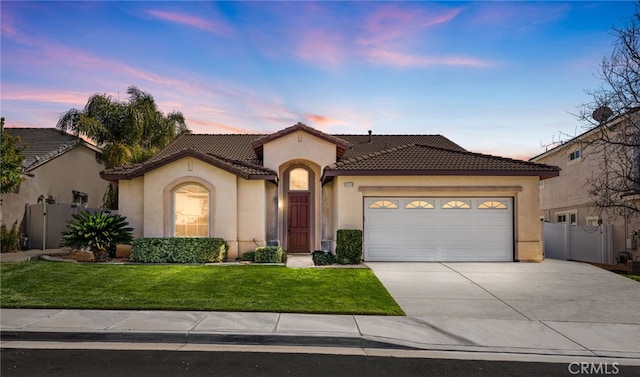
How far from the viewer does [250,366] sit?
5387 millimetres

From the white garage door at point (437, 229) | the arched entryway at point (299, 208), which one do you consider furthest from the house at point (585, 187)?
the arched entryway at point (299, 208)

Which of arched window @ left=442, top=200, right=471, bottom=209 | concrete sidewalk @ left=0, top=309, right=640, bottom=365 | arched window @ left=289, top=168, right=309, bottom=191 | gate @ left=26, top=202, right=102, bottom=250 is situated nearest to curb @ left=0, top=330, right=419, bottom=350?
concrete sidewalk @ left=0, top=309, right=640, bottom=365

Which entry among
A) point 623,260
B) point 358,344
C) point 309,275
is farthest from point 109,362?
point 623,260

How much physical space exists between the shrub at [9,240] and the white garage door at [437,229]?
15.1m

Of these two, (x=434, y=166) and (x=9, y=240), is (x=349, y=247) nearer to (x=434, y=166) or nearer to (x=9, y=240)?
(x=434, y=166)

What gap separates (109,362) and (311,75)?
44.5 feet

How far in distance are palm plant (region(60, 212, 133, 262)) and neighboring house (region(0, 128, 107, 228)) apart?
17.9 ft

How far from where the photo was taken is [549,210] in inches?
984

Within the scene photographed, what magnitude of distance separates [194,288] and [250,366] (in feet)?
16.8

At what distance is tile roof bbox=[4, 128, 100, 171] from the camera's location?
793 inches

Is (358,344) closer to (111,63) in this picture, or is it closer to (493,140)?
(111,63)

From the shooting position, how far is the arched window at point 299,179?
18.6 m

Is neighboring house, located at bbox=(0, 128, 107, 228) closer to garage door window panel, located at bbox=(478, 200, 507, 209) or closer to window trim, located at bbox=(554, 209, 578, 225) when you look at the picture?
garage door window panel, located at bbox=(478, 200, 507, 209)

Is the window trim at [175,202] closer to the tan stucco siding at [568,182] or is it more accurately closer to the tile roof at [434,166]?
the tile roof at [434,166]
